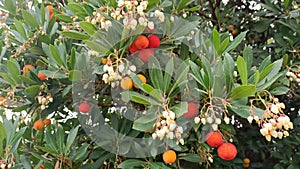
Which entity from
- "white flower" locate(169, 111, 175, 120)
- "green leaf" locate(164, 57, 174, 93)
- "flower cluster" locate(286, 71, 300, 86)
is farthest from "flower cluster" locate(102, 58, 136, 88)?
"flower cluster" locate(286, 71, 300, 86)

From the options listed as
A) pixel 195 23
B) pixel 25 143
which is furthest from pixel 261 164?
pixel 25 143

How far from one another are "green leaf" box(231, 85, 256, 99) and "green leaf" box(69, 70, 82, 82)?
0.55m

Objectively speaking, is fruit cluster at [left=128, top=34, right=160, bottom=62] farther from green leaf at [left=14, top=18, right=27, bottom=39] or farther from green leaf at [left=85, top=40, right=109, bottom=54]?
green leaf at [left=14, top=18, right=27, bottom=39]

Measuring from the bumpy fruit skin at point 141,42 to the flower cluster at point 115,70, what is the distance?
0.08 meters

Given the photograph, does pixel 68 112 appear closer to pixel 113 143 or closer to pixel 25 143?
pixel 25 143

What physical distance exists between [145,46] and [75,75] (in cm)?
28

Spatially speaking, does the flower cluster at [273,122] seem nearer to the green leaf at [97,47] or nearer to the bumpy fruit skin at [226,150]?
the bumpy fruit skin at [226,150]

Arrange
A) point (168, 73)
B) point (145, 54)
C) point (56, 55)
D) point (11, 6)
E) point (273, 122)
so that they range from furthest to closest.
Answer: point (11, 6), point (56, 55), point (145, 54), point (168, 73), point (273, 122)

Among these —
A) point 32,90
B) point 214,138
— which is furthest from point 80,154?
point 214,138

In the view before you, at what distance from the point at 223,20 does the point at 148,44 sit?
0.99 metres

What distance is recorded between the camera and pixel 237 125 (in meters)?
2.25

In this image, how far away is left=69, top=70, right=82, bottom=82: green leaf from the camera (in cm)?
141

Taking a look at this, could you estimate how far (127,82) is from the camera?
4.32 feet

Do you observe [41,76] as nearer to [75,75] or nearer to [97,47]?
[75,75]
